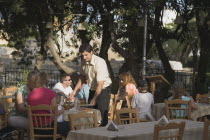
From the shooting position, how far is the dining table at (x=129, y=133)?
6.43 metres

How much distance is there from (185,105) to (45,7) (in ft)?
31.6

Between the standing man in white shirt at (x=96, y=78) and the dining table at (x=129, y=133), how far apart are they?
179 cm

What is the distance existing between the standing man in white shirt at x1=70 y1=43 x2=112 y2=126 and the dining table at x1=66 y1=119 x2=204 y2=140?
1.79 meters

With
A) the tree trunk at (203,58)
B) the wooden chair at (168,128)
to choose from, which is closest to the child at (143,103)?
the wooden chair at (168,128)

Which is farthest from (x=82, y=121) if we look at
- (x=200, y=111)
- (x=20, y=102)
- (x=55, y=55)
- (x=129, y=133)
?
(x=55, y=55)

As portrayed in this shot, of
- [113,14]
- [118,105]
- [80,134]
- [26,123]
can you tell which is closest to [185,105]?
[118,105]

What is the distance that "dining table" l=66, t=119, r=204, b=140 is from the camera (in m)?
6.43

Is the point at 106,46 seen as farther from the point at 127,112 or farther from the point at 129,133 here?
the point at 129,133

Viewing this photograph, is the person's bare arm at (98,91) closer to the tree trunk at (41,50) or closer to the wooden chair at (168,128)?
the wooden chair at (168,128)

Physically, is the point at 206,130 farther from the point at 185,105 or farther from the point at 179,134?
the point at 185,105

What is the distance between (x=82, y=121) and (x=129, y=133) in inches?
72.7

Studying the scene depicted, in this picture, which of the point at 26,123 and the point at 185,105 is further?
the point at 185,105

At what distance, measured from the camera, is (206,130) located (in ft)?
22.4

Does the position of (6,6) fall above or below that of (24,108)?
above
